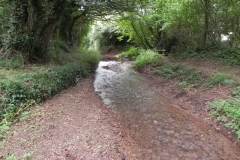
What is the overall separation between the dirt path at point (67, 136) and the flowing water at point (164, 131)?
0.48m

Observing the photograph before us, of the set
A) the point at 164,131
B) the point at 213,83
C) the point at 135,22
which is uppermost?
the point at 135,22

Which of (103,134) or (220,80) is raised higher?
(220,80)

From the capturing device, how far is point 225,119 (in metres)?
5.32

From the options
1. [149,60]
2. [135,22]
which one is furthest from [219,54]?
[135,22]

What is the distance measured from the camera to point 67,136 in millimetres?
4305

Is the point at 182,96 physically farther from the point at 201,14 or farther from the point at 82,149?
the point at 201,14

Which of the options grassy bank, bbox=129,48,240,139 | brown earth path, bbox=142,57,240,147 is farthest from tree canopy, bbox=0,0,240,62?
brown earth path, bbox=142,57,240,147

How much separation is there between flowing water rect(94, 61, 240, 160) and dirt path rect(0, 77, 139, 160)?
0.48 metres

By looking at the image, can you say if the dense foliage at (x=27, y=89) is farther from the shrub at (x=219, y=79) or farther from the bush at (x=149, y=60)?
the bush at (x=149, y=60)

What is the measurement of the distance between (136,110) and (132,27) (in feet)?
39.9

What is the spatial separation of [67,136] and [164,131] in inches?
96.2

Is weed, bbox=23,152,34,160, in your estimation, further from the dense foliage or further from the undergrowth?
the undergrowth

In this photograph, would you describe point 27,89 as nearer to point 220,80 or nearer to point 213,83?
point 213,83

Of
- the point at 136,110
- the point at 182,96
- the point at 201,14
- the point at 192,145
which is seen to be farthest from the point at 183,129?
the point at 201,14
